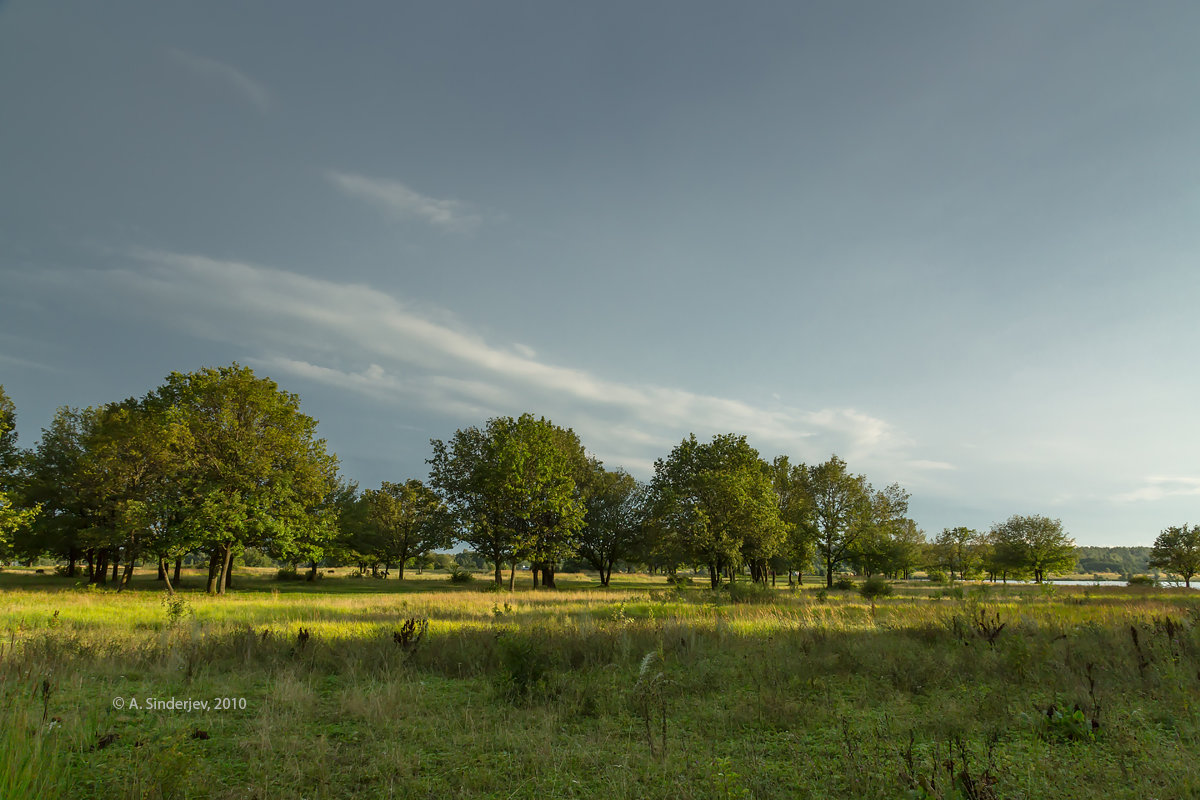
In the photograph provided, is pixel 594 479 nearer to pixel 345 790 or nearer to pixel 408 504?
pixel 408 504

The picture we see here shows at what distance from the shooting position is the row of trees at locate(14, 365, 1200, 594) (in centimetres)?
3453

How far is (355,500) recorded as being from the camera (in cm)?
6431

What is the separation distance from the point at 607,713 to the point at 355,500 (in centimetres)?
6457

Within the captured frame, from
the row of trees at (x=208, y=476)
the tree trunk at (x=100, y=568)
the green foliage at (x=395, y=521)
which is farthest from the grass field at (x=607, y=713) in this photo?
the green foliage at (x=395, y=521)

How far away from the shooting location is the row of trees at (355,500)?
113ft

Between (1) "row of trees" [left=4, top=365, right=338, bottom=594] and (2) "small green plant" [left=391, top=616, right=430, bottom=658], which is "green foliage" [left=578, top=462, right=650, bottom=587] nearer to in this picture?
(1) "row of trees" [left=4, top=365, right=338, bottom=594]

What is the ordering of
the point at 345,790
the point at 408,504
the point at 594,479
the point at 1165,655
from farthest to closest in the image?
the point at 408,504 → the point at 594,479 → the point at 1165,655 → the point at 345,790

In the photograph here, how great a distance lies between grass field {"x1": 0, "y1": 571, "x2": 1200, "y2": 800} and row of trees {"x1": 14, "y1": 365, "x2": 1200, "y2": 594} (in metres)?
24.2

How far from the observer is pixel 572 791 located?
5074 mm

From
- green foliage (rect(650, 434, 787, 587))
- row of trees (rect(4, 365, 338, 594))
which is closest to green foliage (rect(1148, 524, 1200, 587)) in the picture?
green foliage (rect(650, 434, 787, 587))

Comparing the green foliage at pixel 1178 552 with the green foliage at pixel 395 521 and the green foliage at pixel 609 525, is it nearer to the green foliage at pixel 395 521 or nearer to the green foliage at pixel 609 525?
the green foliage at pixel 609 525

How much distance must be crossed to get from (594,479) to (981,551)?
194ft

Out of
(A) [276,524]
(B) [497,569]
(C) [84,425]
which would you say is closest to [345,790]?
(A) [276,524]

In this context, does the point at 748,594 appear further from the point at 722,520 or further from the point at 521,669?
the point at 521,669
